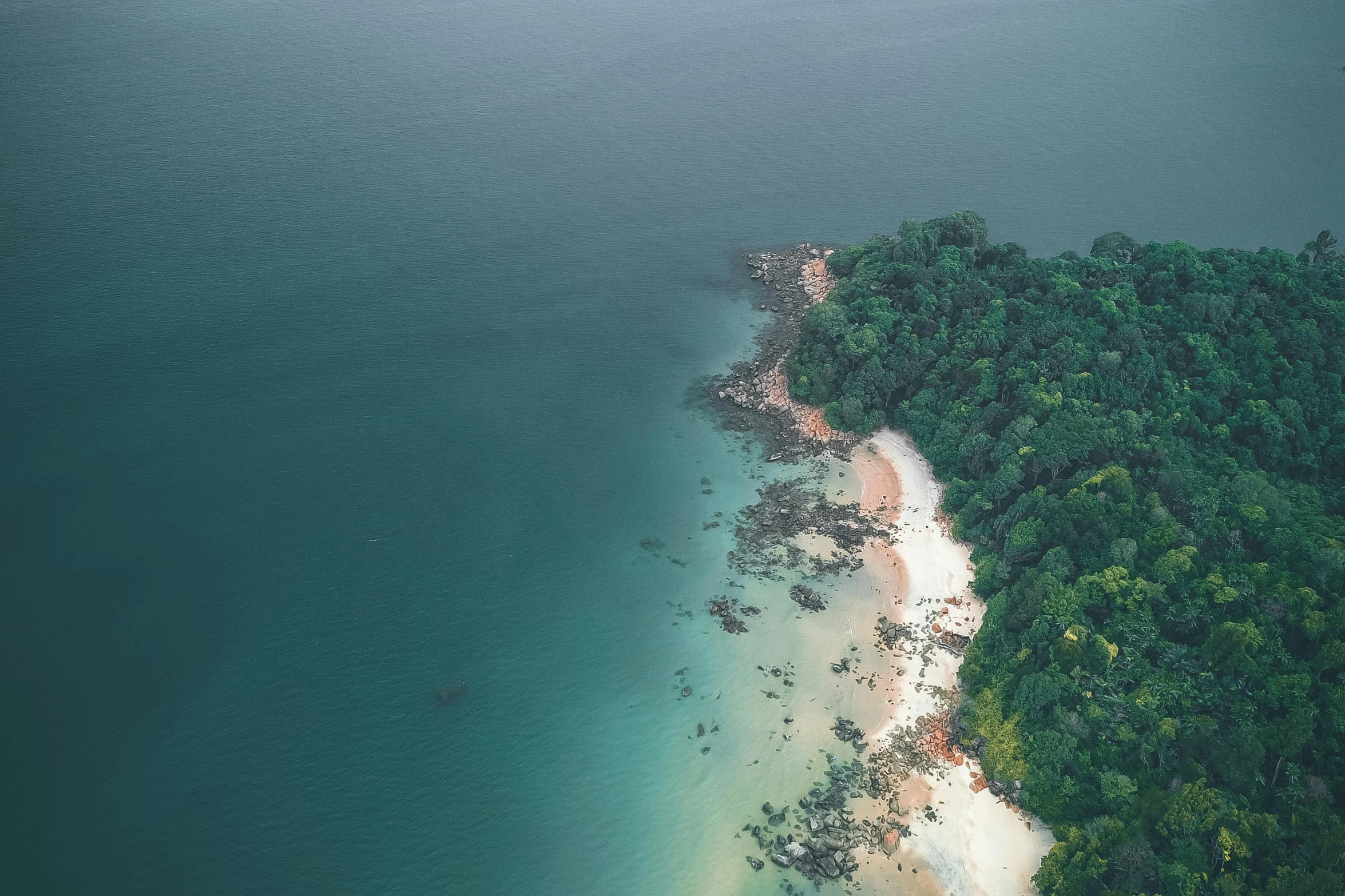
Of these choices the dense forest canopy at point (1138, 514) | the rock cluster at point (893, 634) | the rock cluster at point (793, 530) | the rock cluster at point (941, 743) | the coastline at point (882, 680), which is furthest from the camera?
the rock cluster at point (793, 530)

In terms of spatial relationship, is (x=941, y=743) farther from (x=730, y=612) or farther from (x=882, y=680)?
(x=730, y=612)

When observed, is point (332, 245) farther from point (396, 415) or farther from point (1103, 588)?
point (1103, 588)

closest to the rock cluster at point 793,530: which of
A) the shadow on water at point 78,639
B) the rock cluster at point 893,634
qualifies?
the rock cluster at point 893,634

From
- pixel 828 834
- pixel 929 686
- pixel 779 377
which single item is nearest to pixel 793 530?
pixel 929 686

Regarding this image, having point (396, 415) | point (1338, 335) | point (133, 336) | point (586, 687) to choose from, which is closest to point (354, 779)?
point (586, 687)

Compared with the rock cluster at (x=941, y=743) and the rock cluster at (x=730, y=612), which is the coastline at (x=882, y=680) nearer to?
the rock cluster at (x=941, y=743)
